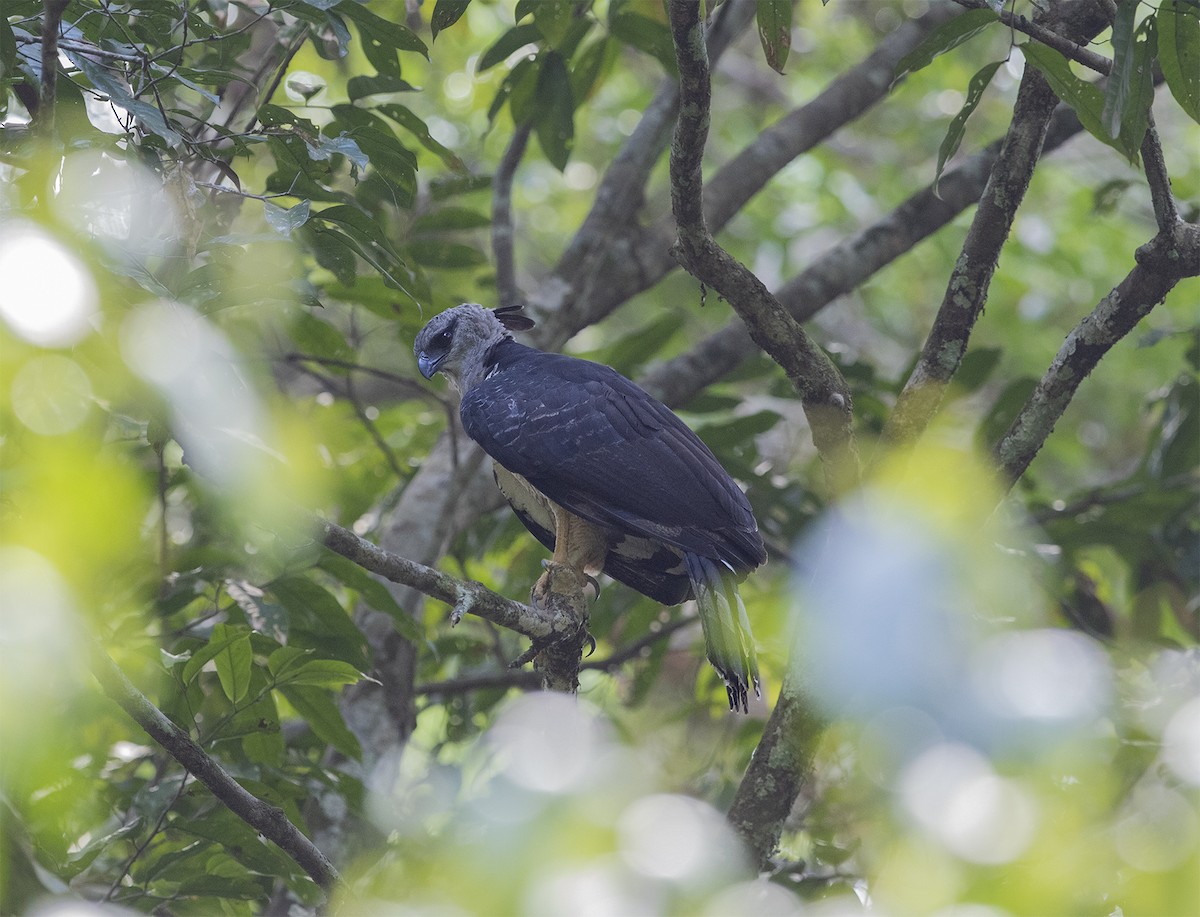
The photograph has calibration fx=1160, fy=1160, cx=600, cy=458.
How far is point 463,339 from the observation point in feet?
15.5

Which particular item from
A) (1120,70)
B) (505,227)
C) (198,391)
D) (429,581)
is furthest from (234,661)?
(505,227)

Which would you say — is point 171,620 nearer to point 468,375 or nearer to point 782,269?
point 468,375

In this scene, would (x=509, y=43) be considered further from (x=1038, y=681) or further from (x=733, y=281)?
(x=1038, y=681)

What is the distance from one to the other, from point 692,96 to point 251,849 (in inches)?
85.5

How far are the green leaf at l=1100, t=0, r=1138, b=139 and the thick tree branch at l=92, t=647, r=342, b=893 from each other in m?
2.38

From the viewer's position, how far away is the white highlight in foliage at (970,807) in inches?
47.4

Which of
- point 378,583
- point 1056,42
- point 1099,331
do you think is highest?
point 1056,42

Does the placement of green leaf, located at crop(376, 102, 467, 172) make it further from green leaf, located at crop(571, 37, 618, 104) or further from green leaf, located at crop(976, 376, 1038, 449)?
green leaf, located at crop(976, 376, 1038, 449)

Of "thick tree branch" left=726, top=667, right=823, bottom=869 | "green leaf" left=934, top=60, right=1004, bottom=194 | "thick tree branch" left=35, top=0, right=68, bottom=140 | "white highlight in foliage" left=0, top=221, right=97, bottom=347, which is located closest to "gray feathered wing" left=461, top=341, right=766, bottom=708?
"thick tree branch" left=726, top=667, right=823, bottom=869

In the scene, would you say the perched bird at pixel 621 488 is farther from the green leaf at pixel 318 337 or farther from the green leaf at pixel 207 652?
the green leaf at pixel 207 652

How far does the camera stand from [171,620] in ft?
12.5

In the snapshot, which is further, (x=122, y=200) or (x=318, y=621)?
(x=318, y=621)

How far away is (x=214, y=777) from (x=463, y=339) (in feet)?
8.24

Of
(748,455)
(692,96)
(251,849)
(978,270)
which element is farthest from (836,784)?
(692,96)
